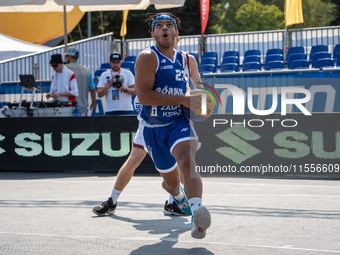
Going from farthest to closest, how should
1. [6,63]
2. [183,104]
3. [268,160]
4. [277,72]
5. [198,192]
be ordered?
[6,63] < [277,72] < [268,160] < [183,104] < [198,192]

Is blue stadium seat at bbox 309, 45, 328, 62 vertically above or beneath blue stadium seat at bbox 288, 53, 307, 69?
above

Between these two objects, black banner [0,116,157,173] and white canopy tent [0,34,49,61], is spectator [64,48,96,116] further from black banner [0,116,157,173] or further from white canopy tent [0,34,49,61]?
white canopy tent [0,34,49,61]

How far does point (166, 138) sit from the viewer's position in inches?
172

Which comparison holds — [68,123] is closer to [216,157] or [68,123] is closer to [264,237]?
[216,157]

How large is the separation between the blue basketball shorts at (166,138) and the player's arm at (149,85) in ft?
0.73

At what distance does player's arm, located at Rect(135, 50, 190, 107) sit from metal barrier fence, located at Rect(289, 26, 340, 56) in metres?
12.8

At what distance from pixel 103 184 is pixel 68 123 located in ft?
6.86

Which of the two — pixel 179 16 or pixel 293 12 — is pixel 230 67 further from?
pixel 179 16

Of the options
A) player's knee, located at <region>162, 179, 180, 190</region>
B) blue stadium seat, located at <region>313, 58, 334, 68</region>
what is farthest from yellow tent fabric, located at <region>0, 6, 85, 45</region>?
player's knee, located at <region>162, 179, 180, 190</region>

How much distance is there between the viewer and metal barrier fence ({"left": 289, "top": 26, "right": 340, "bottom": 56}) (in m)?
16.2

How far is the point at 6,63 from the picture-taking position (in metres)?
15.6

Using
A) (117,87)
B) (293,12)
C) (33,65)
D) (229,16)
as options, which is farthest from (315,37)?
(229,16)

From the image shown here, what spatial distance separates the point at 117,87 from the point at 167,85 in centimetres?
487

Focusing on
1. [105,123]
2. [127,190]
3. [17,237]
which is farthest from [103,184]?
[17,237]
